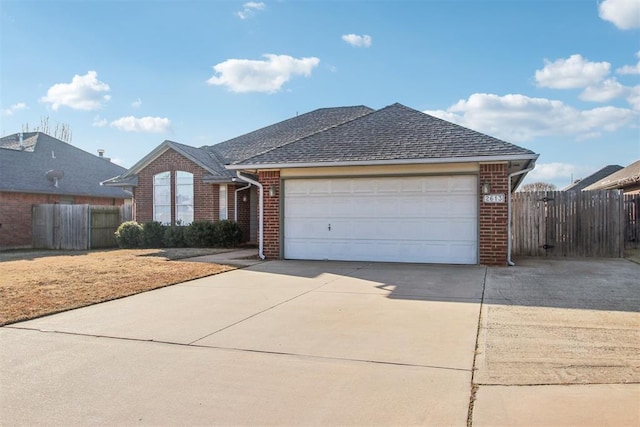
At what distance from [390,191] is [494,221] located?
2671 millimetres

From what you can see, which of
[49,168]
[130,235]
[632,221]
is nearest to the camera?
[632,221]

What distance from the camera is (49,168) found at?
2383cm

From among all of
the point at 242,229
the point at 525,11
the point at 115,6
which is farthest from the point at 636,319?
the point at 242,229

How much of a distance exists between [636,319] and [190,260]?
1034 centimetres

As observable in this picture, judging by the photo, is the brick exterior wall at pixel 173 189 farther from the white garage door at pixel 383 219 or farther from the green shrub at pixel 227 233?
the white garage door at pixel 383 219

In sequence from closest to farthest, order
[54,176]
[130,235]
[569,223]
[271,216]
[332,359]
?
[332,359], [271,216], [569,223], [130,235], [54,176]

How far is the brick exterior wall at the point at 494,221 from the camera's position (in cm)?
1105

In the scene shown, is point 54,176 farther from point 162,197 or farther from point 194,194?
point 194,194

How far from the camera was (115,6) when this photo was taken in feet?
38.3

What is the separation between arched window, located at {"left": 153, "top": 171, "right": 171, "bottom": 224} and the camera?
1892 centimetres

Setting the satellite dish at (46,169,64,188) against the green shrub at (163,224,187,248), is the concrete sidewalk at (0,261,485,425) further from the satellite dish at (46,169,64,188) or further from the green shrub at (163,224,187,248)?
the satellite dish at (46,169,64,188)

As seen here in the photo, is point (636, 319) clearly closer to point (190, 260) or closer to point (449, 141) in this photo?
point (449, 141)

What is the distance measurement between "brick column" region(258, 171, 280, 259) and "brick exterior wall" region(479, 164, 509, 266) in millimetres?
5407

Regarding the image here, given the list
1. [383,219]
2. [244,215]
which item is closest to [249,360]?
[383,219]
